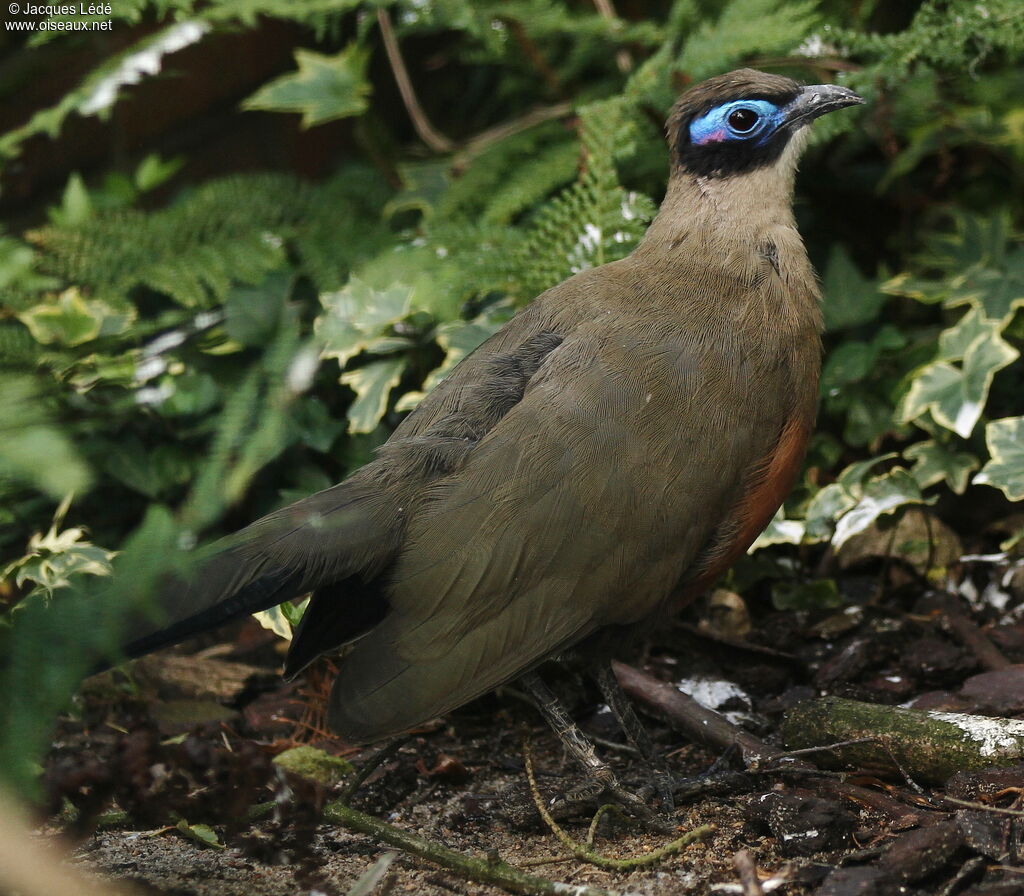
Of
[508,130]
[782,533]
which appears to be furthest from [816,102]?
[508,130]

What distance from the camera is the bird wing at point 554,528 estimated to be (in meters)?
2.55

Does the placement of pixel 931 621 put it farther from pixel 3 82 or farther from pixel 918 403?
pixel 3 82

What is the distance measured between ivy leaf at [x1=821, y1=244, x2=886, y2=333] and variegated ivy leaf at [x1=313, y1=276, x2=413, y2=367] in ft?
4.77

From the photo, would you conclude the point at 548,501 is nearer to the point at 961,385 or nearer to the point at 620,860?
the point at 620,860

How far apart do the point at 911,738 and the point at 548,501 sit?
38.3 inches

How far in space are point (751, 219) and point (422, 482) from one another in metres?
1.19

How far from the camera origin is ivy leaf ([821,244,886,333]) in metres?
3.90

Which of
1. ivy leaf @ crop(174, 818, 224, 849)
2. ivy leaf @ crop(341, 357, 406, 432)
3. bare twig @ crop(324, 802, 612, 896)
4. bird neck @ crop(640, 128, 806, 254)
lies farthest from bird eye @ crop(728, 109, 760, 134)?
ivy leaf @ crop(174, 818, 224, 849)

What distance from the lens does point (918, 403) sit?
11.6 ft

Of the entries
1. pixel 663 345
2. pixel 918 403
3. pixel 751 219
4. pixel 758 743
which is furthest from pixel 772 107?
pixel 758 743

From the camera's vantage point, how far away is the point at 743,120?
3.12m

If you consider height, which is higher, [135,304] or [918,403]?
[135,304]

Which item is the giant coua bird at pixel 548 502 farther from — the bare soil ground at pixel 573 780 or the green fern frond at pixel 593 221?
the green fern frond at pixel 593 221

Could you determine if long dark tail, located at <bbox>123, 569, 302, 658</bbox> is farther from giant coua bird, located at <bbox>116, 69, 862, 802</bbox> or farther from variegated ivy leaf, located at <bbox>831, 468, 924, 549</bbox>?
variegated ivy leaf, located at <bbox>831, 468, 924, 549</bbox>
